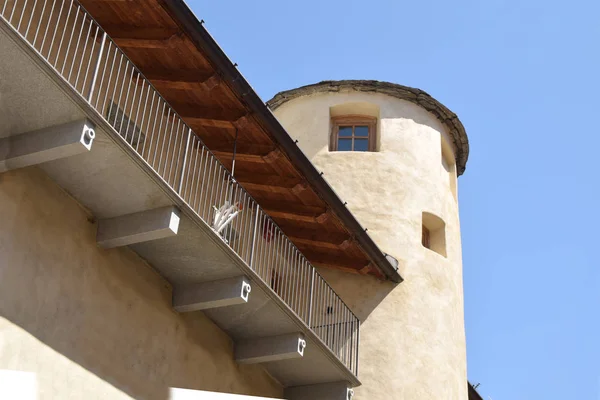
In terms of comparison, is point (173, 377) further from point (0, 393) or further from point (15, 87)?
point (15, 87)

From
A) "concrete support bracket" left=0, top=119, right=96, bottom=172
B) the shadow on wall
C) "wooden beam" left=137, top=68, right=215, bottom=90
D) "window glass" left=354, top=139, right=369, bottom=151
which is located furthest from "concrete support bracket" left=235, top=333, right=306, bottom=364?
"window glass" left=354, top=139, right=369, bottom=151

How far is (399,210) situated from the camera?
746 inches

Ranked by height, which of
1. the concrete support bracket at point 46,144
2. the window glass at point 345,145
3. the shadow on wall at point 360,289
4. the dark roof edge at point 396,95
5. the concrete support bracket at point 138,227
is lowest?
the concrete support bracket at point 138,227

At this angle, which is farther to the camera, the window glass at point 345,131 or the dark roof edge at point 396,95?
the dark roof edge at point 396,95

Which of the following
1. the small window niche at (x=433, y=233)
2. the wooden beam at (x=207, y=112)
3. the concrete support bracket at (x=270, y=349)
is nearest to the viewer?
the concrete support bracket at (x=270, y=349)

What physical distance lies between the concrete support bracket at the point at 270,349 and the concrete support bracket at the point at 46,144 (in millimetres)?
4992

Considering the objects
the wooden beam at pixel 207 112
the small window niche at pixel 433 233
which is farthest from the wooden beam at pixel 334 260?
the wooden beam at pixel 207 112

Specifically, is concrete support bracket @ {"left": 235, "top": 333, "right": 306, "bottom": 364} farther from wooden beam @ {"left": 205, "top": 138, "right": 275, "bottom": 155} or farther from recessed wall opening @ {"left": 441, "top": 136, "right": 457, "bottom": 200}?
recessed wall opening @ {"left": 441, "top": 136, "right": 457, "bottom": 200}

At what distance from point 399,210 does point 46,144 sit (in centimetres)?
979

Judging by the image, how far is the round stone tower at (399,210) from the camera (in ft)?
56.3

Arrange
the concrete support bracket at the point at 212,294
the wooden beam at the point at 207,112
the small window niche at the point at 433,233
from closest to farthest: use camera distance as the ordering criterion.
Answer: the concrete support bracket at the point at 212,294
the wooden beam at the point at 207,112
the small window niche at the point at 433,233

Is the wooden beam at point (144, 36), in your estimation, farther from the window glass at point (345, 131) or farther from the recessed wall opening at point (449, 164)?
the recessed wall opening at point (449, 164)

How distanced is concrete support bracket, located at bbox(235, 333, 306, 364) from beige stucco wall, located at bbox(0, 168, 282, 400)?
880mm

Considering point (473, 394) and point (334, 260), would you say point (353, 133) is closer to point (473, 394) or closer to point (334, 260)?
point (334, 260)
